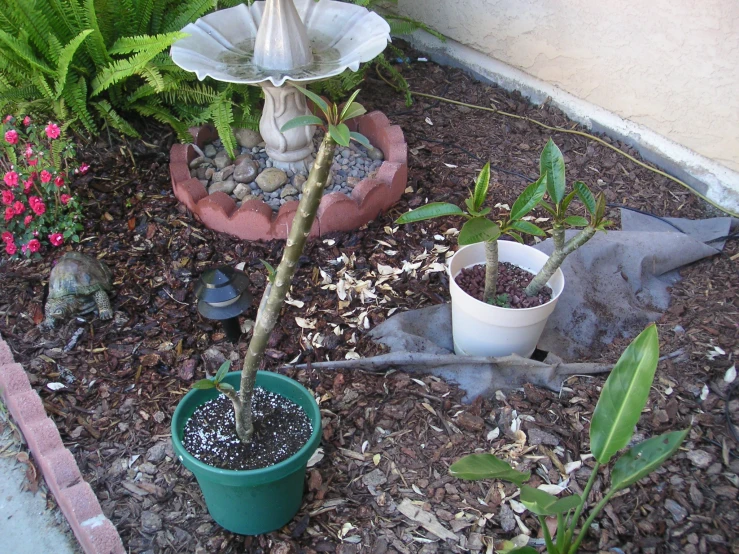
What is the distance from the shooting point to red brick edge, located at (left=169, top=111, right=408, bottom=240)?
2980 millimetres

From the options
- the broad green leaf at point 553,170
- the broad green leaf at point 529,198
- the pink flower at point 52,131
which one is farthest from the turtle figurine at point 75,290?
the broad green leaf at point 553,170

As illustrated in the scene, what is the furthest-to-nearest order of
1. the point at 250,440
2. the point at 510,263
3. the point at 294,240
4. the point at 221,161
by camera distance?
the point at 221,161 → the point at 510,263 → the point at 250,440 → the point at 294,240

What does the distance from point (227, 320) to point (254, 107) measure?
1525 mm

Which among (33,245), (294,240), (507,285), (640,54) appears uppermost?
(294,240)

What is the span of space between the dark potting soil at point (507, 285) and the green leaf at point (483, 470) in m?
0.86

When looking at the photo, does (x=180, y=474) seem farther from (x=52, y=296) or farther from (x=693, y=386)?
(x=693, y=386)

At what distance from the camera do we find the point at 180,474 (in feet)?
7.11

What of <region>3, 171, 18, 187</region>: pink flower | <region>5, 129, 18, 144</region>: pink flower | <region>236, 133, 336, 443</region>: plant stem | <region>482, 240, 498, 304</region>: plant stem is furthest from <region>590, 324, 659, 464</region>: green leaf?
<region>5, 129, 18, 144</region>: pink flower

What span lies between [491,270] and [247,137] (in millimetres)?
1766

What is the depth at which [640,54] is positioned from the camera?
3.39 metres

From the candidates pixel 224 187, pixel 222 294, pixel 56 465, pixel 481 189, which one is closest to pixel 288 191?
pixel 224 187

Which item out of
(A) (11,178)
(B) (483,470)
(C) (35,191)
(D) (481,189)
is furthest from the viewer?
(C) (35,191)

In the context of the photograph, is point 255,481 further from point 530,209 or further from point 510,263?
point 510,263

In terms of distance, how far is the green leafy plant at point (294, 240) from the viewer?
1277 mm
